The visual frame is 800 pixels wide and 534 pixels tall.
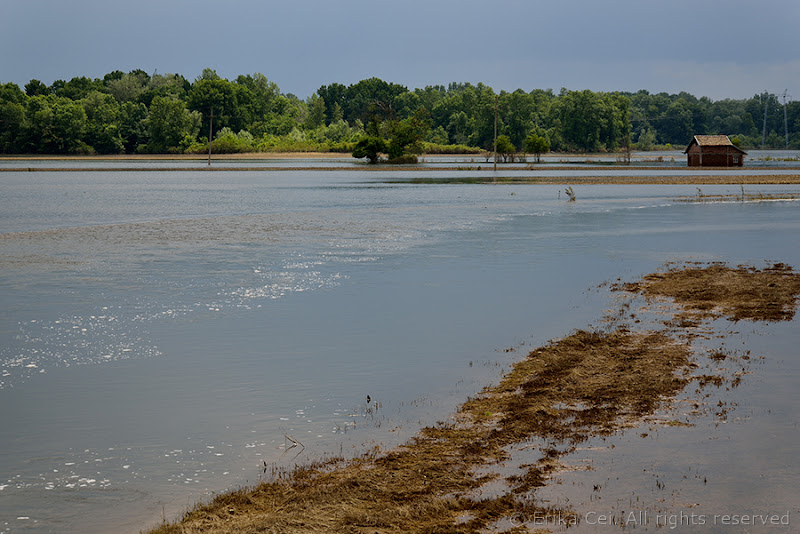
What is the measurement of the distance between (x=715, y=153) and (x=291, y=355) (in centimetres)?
12667

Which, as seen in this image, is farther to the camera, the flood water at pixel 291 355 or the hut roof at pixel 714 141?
the hut roof at pixel 714 141

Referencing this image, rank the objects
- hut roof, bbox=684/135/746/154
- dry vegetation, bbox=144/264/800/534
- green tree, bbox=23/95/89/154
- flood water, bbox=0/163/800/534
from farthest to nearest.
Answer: green tree, bbox=23/95/89/154 < hut roof, bbox=684/135/746/154 < flood water, bbox=0/163/800/534 < dry vegetation, bbox=144/264/800/534

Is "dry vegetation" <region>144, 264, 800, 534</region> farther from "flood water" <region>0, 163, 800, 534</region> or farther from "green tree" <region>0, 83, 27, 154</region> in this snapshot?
"green tree" <region>0, 83, 27, 154</region>

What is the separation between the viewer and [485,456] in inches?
359

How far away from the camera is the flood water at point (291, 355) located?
28.4ft

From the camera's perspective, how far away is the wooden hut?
126 m

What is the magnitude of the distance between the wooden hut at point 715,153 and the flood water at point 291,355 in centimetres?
9660

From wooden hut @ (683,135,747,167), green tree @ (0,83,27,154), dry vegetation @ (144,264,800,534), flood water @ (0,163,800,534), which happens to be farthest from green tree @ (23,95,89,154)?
dry vegetation @ (144,264,800,534)

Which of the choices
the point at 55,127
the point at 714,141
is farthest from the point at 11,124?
the point at 714,141

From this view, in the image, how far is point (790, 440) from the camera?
9.65 metres

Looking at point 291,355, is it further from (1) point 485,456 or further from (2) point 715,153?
(2) point 715,153

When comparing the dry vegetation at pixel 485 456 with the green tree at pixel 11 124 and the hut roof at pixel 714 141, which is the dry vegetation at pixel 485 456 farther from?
the green tree at pixel 11 124

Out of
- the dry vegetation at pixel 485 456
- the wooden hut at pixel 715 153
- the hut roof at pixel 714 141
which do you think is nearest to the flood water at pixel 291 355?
the dry vegetation at pixel 485 456

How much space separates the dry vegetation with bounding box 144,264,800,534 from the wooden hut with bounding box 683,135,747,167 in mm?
121076
